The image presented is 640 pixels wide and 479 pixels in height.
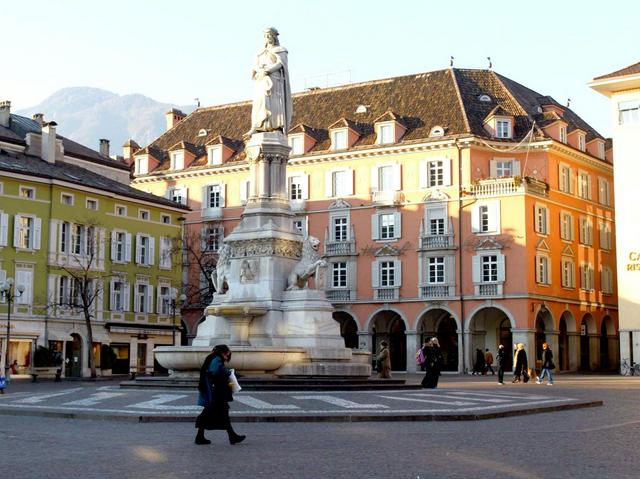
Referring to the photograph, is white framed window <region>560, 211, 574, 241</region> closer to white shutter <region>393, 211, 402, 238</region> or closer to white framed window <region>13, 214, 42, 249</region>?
white shutter <region>393, 211, 402, 238</region>

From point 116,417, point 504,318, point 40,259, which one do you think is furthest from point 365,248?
point 116,417

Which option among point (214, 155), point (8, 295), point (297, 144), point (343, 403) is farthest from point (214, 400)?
point (214, 155)

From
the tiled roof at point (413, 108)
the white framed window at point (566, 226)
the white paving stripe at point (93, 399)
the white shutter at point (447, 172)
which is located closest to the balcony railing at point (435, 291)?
the white shutter at point (447, 172)

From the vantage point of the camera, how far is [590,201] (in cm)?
7412

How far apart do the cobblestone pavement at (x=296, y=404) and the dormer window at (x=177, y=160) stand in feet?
171

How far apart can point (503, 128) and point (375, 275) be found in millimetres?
12561

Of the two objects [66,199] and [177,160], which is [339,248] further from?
[66,199]

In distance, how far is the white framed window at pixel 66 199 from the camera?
62125 mm

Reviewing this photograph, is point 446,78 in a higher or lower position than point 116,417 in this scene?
higher

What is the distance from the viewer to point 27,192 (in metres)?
60.1

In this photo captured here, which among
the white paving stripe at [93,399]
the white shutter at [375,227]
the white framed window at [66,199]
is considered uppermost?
the white framed window at [66,199]

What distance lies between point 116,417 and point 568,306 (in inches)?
2094

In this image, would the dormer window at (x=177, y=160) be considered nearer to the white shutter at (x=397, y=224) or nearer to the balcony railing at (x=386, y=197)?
the balcony railing at (x=386, y=197)

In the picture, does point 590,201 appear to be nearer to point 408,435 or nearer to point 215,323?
point 215,323
